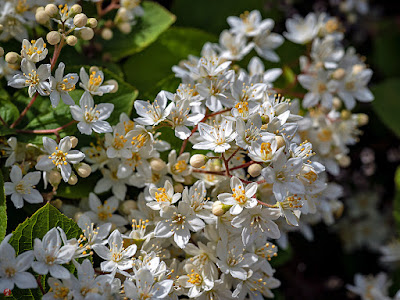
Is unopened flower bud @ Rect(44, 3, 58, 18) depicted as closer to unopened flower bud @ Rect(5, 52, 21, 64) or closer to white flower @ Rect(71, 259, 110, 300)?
unopened flower bud @ Rect(5, 52, 21, 64)

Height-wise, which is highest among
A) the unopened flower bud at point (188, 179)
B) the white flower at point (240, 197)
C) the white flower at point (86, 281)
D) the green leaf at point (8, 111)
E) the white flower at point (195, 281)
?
the white flower at point (240, 197)

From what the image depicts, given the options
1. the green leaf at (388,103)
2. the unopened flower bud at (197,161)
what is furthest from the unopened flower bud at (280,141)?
the green leaf at (388,103)

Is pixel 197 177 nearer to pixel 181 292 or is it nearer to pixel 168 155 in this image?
pixel 168 155

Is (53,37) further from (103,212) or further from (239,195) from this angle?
(239,195)

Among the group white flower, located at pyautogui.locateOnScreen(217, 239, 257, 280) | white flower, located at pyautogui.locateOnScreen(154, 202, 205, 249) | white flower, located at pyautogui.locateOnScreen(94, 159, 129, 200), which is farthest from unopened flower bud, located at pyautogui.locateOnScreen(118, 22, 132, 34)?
white flower, located at pyautogui.locateOnScreen(217, 239, 257, 280)

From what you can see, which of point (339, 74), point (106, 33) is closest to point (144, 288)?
point (106, 33)

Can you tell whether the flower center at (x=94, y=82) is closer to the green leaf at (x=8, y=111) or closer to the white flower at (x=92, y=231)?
the green leaf at (x=8, y=111)

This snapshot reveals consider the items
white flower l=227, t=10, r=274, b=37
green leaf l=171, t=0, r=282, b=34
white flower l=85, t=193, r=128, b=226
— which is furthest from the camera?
green leaf l=171, t=0, r=282, b=34
